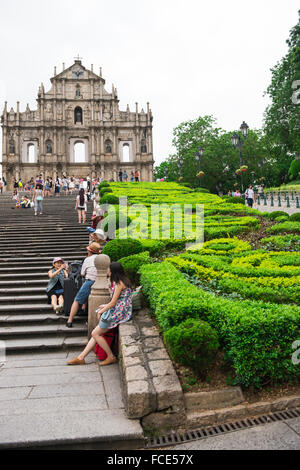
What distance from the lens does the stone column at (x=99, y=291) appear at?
675 cm

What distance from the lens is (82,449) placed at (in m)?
3.90

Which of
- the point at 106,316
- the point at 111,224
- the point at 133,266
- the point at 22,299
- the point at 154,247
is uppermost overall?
the point at 111,224

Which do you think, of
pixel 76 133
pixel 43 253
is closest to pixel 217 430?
pixel 43 253

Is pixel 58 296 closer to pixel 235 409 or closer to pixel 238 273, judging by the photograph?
pixel 238 273

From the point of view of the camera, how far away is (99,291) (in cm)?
680

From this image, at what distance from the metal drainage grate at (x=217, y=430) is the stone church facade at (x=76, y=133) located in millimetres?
52174

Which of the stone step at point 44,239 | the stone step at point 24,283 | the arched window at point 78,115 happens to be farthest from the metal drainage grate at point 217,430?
the arched window at point 78,115

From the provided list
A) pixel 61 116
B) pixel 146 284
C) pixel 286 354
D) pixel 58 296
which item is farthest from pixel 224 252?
pixel 61 116

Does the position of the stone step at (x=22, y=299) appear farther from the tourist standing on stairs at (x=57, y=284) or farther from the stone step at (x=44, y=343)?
the stone step at (x=44, y=343)

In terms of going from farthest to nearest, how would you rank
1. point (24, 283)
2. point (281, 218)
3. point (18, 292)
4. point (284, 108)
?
1. point (284, 108)
2. point (281, 218)
3. point (24, 283)
4. point (18, 292)

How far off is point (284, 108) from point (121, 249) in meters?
31.5

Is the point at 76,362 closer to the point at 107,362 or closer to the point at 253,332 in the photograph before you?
the point at 107,362

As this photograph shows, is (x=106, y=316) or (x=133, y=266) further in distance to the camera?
(x=133, y=266)

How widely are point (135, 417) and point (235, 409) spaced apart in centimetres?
110
